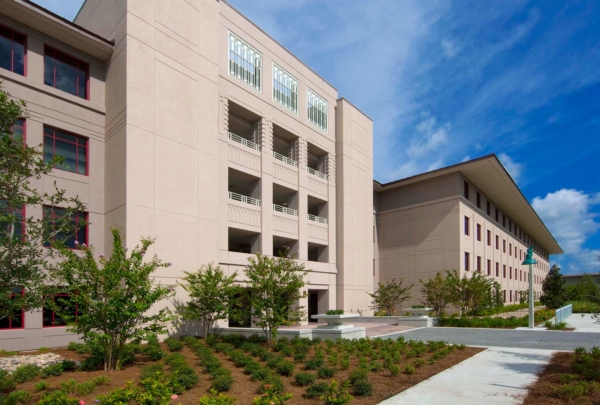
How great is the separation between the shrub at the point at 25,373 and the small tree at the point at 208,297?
6.84 m

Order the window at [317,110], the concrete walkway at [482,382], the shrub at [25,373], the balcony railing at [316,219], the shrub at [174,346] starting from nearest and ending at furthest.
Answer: the concrete walkway at [482,382] < the shrub at [25,373] < the shrub at [174,346] < the balcony railing at [316,219] < the window at [317,110]

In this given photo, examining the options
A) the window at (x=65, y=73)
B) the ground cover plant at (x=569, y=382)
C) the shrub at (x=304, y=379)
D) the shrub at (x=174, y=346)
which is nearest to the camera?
the ground cover plant at (x=569, y=382)

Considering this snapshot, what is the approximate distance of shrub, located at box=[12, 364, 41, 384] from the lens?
1077cm

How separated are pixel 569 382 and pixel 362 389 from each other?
14.6 feet

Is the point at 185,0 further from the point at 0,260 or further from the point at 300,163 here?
the point at 0,260

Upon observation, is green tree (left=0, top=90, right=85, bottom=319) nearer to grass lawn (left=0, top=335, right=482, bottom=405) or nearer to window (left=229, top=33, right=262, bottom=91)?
grass lawn (left=0, top=335, right=482, bottom=405)

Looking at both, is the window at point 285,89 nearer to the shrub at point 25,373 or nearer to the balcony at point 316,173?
the balcony at point 316,173

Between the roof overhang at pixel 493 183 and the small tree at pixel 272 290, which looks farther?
the roof overhang at pixel 493 183

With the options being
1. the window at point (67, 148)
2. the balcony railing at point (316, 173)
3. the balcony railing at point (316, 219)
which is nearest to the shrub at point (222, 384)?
the window at point (67, 148)

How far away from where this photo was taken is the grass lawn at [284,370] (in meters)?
9.39

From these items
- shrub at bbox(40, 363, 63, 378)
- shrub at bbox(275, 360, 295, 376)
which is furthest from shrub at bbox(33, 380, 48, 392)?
shrub at bbox(275, 360, 295, 376)

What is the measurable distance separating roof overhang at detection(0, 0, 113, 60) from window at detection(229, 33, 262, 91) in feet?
22.8

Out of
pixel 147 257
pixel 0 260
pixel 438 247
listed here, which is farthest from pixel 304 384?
pixel 438 247

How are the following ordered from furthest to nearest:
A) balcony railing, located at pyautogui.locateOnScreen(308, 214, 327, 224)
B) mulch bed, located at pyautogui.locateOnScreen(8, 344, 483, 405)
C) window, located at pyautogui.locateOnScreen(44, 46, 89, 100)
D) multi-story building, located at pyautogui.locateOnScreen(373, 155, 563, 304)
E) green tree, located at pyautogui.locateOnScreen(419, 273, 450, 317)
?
multi-story building, located at pyautogui.locateOnScreen(373, 155, 563, 304) → balcony railing, located at pyautogui.locateOnScreen(308, 214, 327, 224) → green tree, located at pyautogui.locateOnScreen(419, 273, 450, 317) → window, located at pyautogui.locateOnScreen(44, 46, 89, 100) → mulch bed, located at pyautogui.locateOnScreen(8, 344, 483, 405)
